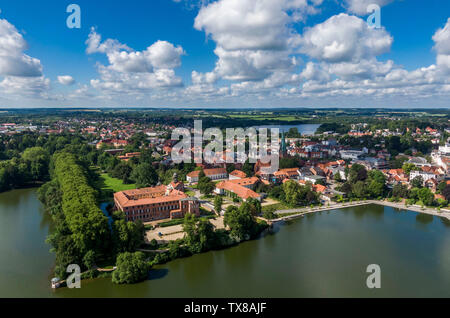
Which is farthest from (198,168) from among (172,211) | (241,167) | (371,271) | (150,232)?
(371,271)

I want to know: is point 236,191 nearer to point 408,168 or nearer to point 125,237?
point 125,237

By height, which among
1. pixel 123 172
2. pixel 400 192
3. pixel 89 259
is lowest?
pixel 89 259

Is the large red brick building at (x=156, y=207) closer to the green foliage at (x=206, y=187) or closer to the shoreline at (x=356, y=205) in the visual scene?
the green foliage at (x=206, y=187)

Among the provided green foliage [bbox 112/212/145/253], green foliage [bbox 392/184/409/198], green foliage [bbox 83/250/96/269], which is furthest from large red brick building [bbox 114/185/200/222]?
green foliage [bbox 392/184/409/198]

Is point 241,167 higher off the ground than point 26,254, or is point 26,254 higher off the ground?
point 241,167

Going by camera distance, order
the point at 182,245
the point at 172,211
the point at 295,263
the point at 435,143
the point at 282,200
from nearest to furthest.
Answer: the point at 295,263
the point at 182,245
the point at 172,211
the point at 282,200
the point at 435,143

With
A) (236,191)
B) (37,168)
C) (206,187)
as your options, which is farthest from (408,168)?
(37,168)

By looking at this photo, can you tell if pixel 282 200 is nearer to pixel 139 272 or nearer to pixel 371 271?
pixel 371 271
